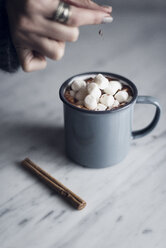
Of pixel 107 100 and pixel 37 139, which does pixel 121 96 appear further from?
pixel 37 139

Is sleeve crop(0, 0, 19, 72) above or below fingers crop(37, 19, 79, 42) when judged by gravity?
below

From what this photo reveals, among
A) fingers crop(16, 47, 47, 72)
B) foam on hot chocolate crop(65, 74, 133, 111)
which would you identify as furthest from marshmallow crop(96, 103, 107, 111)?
fingers crop(16, 47, 47, 72)

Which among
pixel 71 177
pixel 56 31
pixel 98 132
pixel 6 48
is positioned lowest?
pixel 71 177

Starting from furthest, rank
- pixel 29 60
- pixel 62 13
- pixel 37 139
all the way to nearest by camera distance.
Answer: pixel 37 139
pixel 29 60
pixel 62 13

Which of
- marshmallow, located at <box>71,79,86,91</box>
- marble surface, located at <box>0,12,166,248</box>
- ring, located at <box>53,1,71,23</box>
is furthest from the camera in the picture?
marshmallow, located at <box>71,79,86,91</box>

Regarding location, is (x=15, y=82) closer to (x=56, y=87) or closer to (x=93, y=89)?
(x=56, y=87)

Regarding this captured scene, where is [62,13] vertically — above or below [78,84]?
above

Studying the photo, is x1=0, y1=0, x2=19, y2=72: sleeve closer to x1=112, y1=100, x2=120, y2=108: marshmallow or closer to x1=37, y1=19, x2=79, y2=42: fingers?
x1=37, y1=19, x2=79, y2=42: fingers

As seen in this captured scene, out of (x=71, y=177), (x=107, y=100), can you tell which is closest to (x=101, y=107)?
(x=107, y=100)
